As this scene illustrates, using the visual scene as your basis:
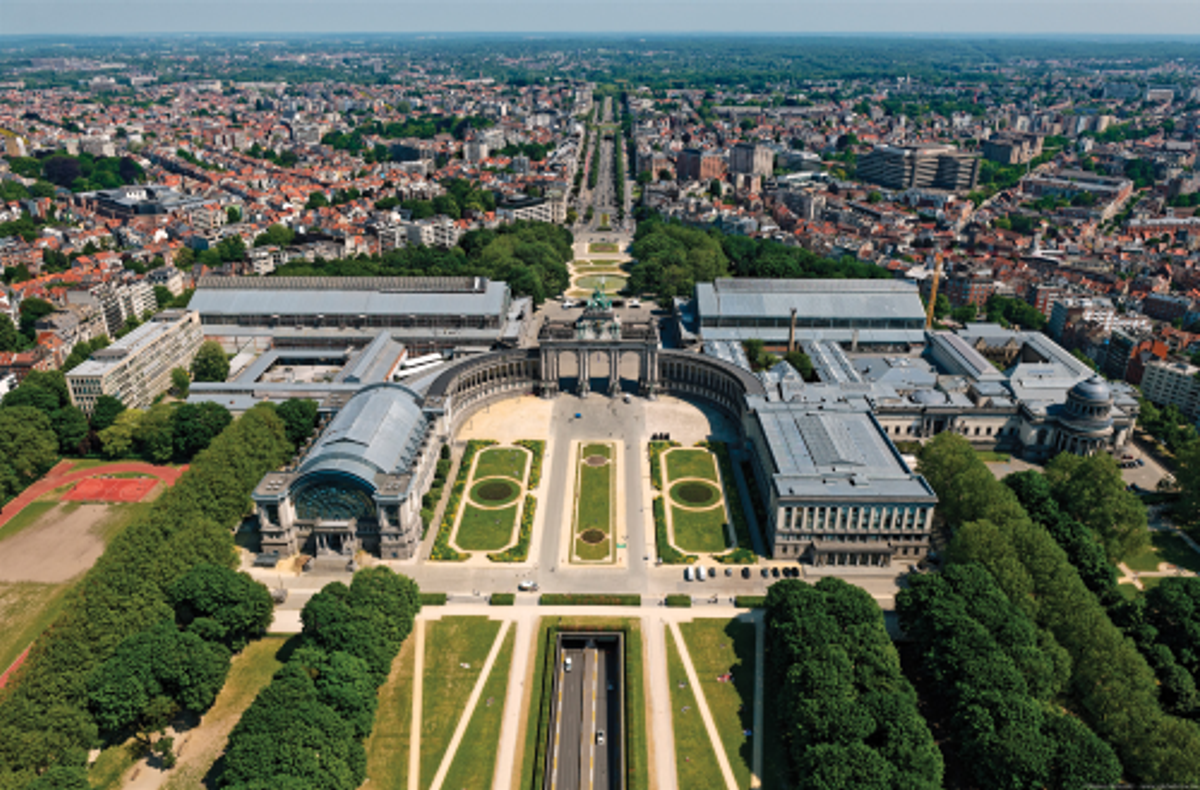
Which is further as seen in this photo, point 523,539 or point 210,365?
point 210,365

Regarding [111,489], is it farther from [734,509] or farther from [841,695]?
[841,695]

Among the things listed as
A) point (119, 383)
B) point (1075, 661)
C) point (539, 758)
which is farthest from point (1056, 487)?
point (119, 383)

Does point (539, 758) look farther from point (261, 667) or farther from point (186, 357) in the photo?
point (186, 357)

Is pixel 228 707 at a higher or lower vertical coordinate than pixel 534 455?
higher

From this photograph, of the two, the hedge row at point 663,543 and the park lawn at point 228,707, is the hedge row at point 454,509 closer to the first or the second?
the park lawn at point 228,707

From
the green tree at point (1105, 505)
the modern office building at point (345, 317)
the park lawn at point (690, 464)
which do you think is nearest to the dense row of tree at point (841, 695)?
the park lawn at point (690, 464)

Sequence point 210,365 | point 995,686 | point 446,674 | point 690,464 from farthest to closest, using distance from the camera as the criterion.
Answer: point 210,365 < point 690,464 < point 446,674 < point 995,686

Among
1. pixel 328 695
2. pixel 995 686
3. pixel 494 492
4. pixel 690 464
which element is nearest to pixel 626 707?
pixel 328 695
